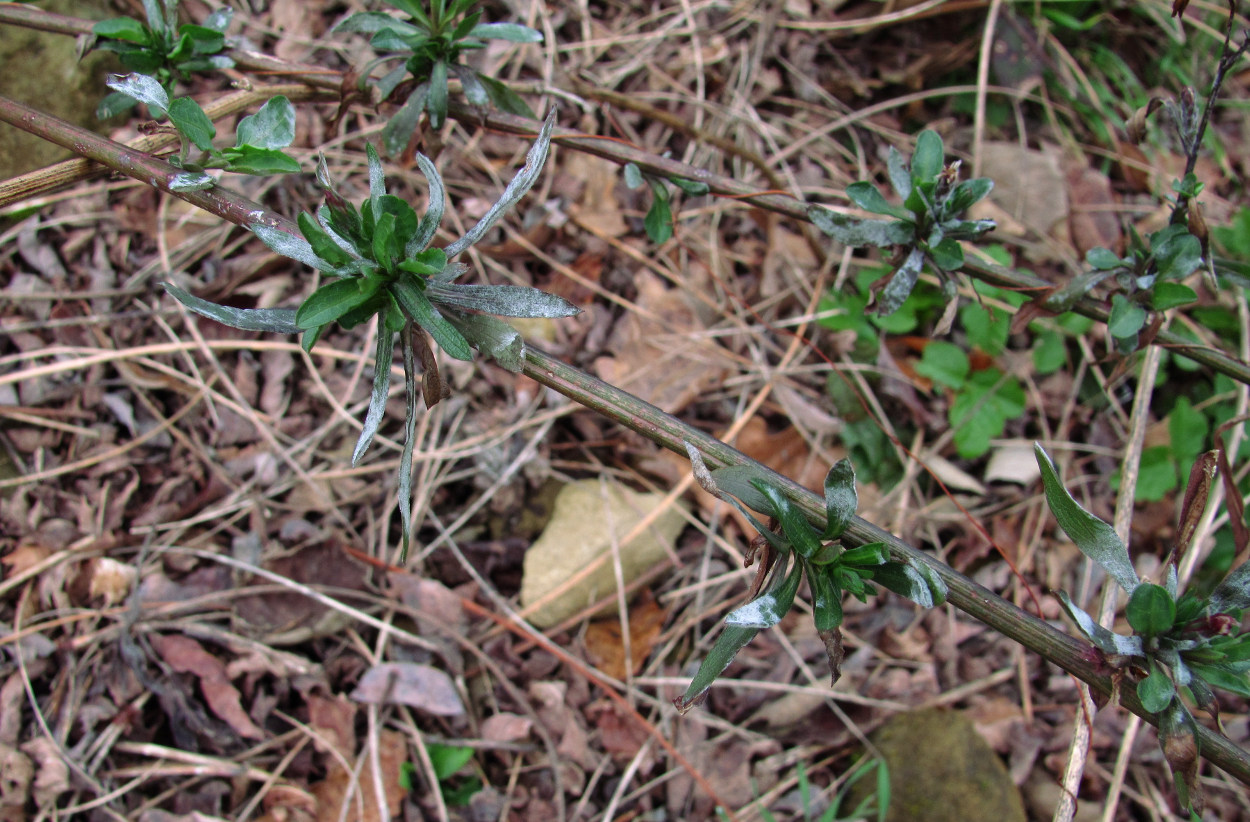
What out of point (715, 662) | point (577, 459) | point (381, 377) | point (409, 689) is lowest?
point (409, 689)

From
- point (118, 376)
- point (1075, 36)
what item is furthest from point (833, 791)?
point (1075, 36)

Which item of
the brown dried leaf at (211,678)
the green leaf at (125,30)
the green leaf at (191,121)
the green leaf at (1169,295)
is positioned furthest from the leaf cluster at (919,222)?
the brown dried leaf at (211,678)

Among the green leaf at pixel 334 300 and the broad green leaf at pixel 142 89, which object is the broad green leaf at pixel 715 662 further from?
the broad green leaf at pixel 142 89

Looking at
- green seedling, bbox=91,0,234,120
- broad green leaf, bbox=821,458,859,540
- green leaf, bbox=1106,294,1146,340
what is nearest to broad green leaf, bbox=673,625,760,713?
broad green leaf, bbox=821,458,859,540

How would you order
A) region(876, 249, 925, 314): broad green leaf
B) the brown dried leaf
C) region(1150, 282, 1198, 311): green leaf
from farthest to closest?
the brown dried leaf, region(876, 249, 925, 314): broad green leaf, region(1150, 282, 1198, 311): green leaf

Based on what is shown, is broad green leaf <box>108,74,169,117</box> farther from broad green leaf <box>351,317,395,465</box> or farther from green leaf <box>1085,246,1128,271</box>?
green leaf <box>1085,246,1128,271</box>

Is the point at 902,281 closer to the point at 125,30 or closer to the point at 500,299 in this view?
the point at 500,299

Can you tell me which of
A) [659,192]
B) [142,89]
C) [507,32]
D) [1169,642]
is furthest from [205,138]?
[1169,642]
